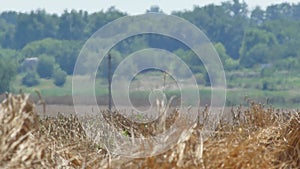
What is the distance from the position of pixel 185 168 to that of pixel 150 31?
15.0 feet

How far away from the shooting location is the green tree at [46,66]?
101ft

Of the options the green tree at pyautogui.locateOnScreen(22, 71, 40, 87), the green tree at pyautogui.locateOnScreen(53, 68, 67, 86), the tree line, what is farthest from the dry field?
the tree line

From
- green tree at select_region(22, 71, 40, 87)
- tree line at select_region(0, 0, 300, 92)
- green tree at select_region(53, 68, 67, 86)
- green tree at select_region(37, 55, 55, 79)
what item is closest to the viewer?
green tree at select_region(53, 68, 67, 86)

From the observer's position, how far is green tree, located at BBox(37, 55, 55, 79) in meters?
30.8

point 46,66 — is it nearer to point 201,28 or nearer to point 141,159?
point 201,28

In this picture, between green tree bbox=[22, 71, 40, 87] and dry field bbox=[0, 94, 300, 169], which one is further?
green tree bbox=[22, 71, 40, 87]

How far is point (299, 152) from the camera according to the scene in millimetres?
8211

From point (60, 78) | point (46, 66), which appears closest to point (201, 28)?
point (46, 66)

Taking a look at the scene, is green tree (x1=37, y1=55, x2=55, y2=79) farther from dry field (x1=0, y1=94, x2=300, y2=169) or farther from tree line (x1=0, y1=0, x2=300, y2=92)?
dry field (x1=0, y1=94, x2=300, y2=169)

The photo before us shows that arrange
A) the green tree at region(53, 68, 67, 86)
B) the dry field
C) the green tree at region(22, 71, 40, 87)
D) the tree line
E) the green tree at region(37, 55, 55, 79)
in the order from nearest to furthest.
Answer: the dry field
the green tree at region(53, 68, 67, 86)
the green tree at region(22, 71, 40, 87)
the green tree at region(37, 55, 55, 79)
the tree line

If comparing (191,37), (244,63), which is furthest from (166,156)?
(244,63)

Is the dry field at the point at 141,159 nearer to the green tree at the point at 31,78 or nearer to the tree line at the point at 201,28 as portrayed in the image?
the green tree at the point at 31,78

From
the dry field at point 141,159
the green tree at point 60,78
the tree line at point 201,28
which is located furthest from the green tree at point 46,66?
the dry field at point 141,159

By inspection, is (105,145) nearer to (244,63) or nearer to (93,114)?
(93,114)
